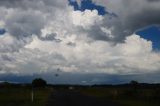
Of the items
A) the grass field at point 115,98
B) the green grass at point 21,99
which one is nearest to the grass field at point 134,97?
the grass field at point 115,98

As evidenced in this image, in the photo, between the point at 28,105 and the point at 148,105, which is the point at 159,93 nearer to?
the point at 148,105

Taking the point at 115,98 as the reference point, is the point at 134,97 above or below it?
above

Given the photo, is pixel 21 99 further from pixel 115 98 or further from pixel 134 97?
pixel 134 97

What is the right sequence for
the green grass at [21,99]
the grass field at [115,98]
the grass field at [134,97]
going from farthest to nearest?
1. the grass field at [134,97]
2. the grass field at [115,98]
3. the green grass at [21,99]

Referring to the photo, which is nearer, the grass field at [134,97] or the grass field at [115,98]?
the grass field at [115,98]

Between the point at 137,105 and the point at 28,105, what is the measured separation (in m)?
12.2

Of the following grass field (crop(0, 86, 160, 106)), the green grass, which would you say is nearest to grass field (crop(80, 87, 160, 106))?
grass field (crop(0, 86, 160, 106))

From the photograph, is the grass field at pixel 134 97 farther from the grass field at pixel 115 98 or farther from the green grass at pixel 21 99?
the green grass at pixel 21 99

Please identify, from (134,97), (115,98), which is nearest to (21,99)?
(115,98)

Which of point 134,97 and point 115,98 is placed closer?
point 115,98

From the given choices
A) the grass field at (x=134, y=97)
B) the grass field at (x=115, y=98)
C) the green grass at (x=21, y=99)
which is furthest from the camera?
the grass field at (x=134, y=97)

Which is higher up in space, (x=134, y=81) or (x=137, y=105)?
(x=134, y=81)

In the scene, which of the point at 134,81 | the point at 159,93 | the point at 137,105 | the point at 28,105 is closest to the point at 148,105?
the point at 137,105

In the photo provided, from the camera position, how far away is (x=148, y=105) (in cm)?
4506
